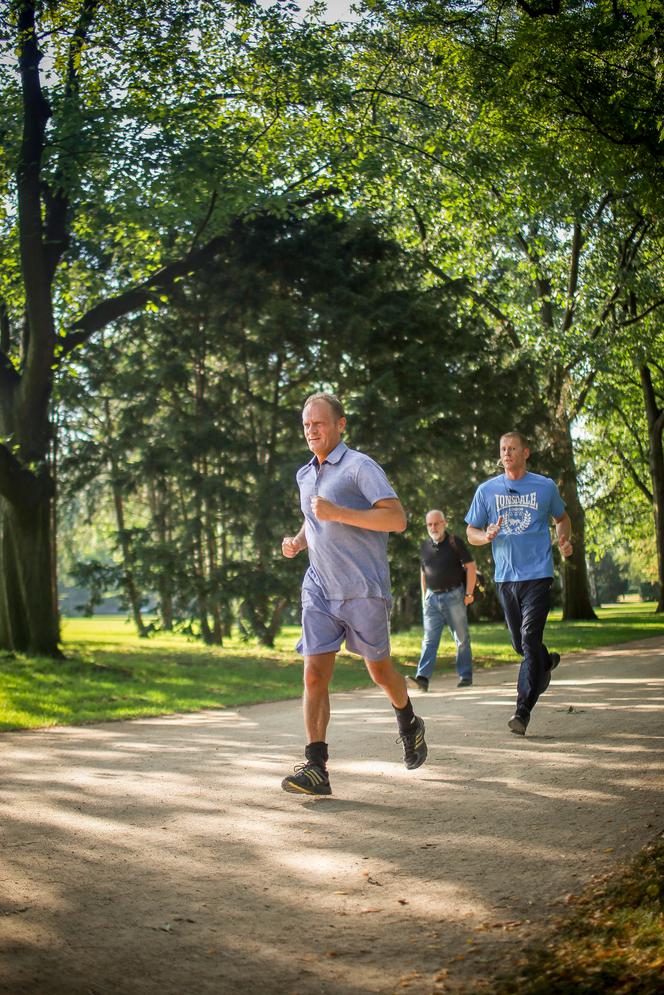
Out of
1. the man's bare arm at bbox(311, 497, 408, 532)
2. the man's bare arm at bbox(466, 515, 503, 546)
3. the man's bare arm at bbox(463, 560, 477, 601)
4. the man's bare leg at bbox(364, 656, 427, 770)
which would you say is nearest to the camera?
the man's bare arm at bbox(311, 497, 408, 532)

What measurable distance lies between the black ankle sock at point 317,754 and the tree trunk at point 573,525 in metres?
18.0

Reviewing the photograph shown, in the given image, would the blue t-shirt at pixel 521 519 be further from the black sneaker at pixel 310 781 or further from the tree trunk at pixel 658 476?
the tree trunk at pixel 658 476

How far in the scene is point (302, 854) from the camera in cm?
477

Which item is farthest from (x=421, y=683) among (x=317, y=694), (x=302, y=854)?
(x=302, y=854)

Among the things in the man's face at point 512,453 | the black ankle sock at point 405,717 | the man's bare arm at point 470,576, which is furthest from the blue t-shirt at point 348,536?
the man's bare arm at point 470,576

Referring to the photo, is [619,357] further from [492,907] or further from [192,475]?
[492,907]

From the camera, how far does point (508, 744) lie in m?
7.72

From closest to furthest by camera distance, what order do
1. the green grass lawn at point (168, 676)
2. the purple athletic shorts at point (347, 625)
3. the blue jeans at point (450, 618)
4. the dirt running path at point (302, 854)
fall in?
the dirt running path at point (302, 854) → the purple athletic shorts at point (347, 625) → the green grass lawn at point (168, 676) → the blue jeans at point (450, 618)

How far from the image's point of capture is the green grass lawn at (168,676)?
1218cm

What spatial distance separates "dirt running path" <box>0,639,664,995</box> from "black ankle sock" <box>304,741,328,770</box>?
0.74ft

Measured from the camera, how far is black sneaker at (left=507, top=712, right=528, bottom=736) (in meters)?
8.02

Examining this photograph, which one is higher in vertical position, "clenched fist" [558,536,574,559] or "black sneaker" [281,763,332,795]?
"clenched fist" [558,536,574,559]

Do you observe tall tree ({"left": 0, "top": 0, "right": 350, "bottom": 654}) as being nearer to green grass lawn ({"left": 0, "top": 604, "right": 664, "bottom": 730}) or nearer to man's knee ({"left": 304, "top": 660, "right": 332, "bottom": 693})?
green grass lawn ({"left": 0, "top": 604, "right": 664, "bottom": 730})

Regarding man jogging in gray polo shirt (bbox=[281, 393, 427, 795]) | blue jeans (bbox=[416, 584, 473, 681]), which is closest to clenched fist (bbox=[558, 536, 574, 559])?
man jogging in gray polo shirt (bbox=[281, 393, 427, 795])
